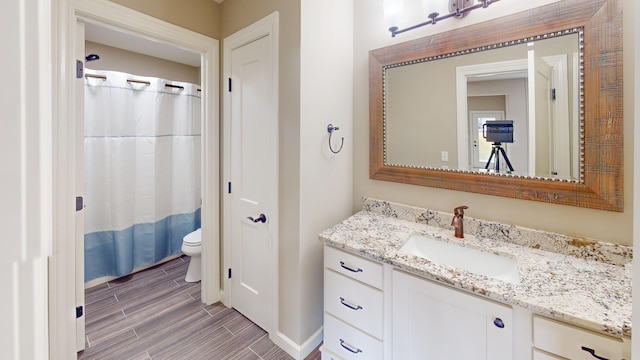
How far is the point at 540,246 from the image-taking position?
54.1 inches

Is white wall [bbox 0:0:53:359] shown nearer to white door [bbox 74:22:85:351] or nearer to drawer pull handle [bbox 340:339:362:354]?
drawer pull handle [bbox 340:339:362:354]

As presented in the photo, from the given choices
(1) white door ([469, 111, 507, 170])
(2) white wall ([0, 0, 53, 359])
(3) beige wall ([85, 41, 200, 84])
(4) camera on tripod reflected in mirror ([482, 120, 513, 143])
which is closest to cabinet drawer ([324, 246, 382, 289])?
(1) white door ([469, 111, 507, 170])

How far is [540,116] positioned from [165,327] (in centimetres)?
273

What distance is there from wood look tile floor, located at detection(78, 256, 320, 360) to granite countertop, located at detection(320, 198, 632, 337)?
0.93 metres

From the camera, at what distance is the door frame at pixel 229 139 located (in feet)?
5.73

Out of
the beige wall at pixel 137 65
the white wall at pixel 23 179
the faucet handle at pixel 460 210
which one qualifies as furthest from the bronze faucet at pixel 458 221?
the beige wall at pixel 137 65

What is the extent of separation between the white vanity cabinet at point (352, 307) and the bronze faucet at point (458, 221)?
518mm

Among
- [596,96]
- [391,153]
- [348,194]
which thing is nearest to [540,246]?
[596,96]

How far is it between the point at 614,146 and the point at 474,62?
76 centimetres

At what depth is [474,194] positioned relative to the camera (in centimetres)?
160

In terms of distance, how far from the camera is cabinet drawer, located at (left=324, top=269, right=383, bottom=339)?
1382 millimetres

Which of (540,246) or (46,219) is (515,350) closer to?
(540,246)

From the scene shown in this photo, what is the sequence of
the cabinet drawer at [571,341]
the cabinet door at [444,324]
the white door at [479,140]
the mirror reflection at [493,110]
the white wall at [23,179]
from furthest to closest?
the white door at [479,140]
the mirror reflection at [493,110]
the cabinet door at [444,324]
the cabinet drawer at [571,341]
the white wall at [23,179]

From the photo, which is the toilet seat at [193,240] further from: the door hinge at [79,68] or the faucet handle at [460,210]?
the faucet handle at [460,210]
